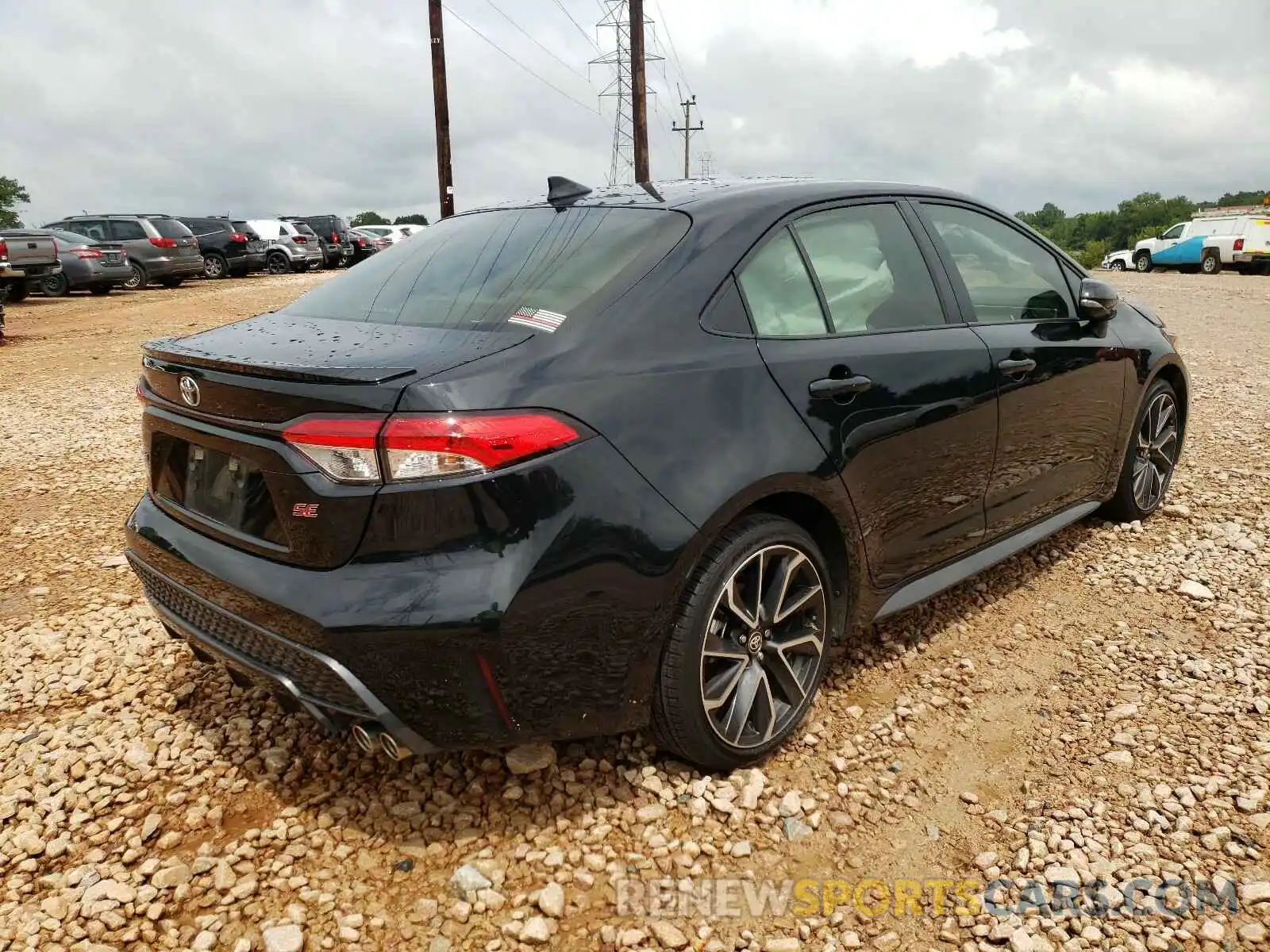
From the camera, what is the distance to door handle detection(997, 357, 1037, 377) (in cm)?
331

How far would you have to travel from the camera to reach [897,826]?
251cm

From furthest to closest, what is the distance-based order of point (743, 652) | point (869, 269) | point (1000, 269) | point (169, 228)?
1. point (169, 228)
2. point (1000, 269)
3. point (869, 269)
4. point (743, 652)

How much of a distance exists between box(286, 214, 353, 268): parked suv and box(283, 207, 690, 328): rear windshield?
29.5m

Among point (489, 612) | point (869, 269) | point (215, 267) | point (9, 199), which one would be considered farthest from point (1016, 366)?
point (9, 199)

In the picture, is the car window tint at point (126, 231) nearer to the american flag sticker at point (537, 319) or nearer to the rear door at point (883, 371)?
the rear door at point (883, 371)

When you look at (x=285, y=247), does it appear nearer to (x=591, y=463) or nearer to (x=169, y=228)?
(x=169, y=228)

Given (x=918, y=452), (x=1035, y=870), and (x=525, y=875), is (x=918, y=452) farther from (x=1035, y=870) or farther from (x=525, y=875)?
(x=525, y=875)

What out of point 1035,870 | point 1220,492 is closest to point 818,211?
point 1035,870

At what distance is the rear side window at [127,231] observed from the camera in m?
20.4

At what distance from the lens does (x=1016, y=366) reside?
3.36 metres

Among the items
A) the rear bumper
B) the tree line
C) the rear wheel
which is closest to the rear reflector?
the rear bumper

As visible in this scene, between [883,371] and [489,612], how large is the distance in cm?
146

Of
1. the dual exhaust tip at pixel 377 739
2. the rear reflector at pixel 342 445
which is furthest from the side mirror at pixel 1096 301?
the dual exhaust tip at pixel 377 739

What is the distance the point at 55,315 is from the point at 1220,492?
1687 cm
